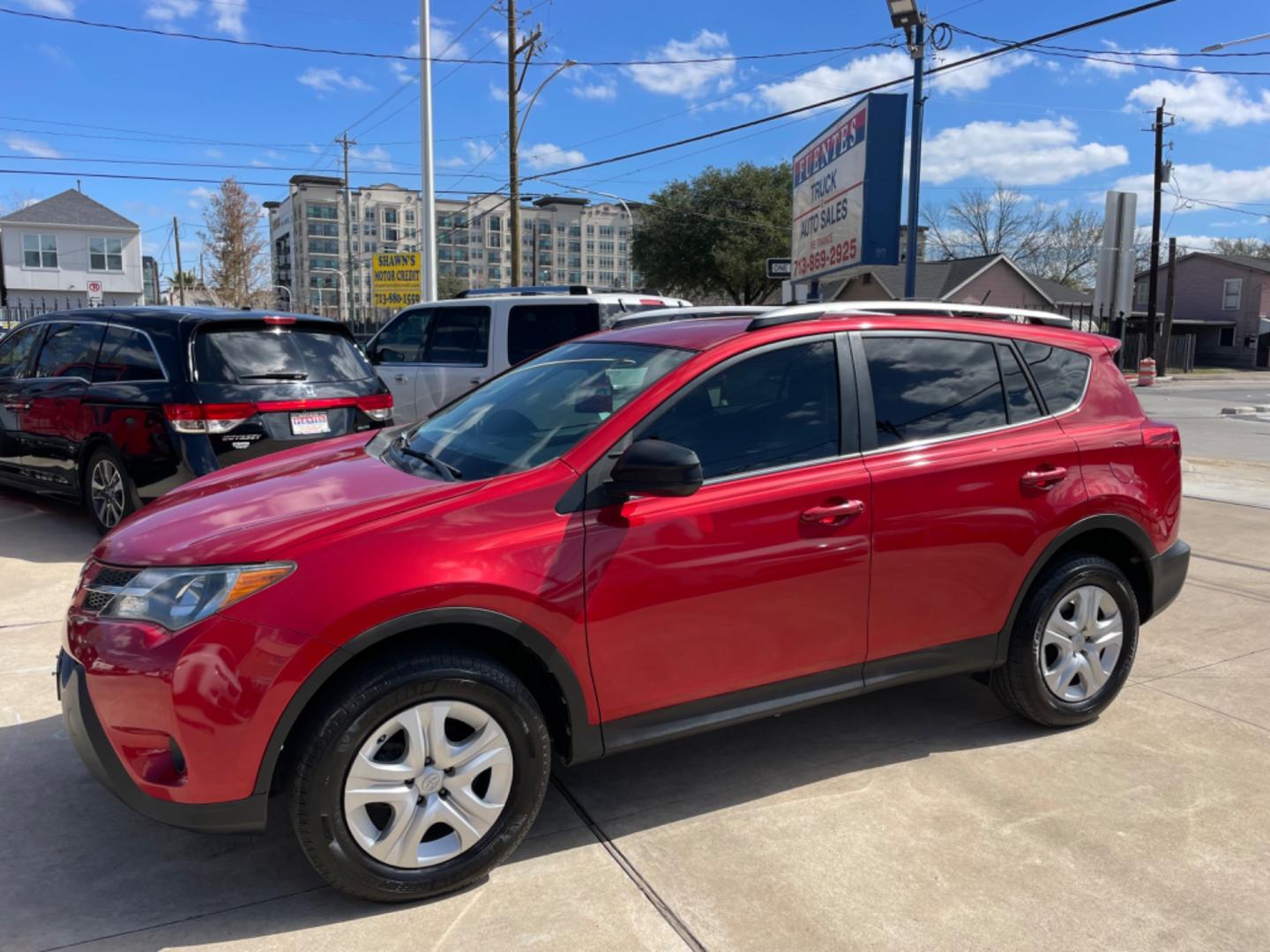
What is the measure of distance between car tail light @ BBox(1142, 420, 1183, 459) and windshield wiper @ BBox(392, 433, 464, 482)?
9.55 feet

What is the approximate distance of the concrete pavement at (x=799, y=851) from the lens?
8.77 ft

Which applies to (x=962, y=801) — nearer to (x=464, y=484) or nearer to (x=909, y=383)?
(x=909, y=383)

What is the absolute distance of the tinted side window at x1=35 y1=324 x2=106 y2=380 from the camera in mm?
7012

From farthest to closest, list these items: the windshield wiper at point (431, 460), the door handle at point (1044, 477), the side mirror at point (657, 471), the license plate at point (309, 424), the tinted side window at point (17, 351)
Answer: the tinted side window at point (17, 351)
the license plate at point (309, 424)
the door handle at point (1044, 477)
the windshield wiper at point (431, 460)
the side mirror at point (657, 471)

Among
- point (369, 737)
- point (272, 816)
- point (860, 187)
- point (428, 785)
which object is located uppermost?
point (860, 187)

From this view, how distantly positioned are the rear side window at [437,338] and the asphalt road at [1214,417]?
412 inches

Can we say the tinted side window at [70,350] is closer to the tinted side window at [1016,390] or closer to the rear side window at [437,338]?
the rear side window at [437,338]

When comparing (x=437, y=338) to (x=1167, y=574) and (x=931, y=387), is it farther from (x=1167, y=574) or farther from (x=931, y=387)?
(x=1167, y=574)

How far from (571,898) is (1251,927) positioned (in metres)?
1.97

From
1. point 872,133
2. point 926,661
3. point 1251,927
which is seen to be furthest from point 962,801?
point 872,133

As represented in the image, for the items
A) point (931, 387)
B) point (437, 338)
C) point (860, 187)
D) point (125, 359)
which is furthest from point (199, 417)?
point (860, 187)

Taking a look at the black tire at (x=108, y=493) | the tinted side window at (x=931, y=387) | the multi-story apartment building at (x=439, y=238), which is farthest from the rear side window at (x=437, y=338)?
the multi-story apartment building at (x=439, y=238)

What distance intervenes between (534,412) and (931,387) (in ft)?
5.07

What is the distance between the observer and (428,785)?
8.95 ft
